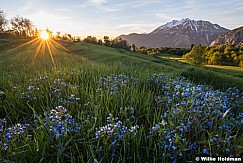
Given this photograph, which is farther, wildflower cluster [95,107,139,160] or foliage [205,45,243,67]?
foliage [205,45,243,67]

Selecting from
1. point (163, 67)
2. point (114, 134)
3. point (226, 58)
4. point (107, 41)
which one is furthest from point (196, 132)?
point (226, 58)

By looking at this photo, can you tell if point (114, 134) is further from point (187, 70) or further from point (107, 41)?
point (107, 41)

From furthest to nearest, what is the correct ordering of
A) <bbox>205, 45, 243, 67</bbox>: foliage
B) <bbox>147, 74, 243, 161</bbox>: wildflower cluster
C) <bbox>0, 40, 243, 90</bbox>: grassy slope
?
<bbox>205, 45, 243, 67</bbox>: foliage
<bbox>0, 40, 243, 90</bbox>: grassy slope
<bbox>147, 74, 243, 161</bbox>: wildflower cluster

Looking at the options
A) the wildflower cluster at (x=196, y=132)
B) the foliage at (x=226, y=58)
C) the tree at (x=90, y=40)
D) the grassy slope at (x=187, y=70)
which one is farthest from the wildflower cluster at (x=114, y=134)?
the foliage at (x=226, y=58)

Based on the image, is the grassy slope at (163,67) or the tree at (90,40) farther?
the tree at (90,40)

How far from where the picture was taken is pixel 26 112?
3.50 m

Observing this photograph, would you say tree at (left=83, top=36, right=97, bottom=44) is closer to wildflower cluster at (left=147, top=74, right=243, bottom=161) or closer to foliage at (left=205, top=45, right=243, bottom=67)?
foliage at (left=205, top=45, right=243, bottom=67)

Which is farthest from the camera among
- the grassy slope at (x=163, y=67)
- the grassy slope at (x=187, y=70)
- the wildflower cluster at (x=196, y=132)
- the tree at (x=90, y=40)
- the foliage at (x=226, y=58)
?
the foliage at (x=226, y=58)

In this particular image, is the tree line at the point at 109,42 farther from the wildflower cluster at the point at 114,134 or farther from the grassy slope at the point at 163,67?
the wildflower cluster at the point at 114,134

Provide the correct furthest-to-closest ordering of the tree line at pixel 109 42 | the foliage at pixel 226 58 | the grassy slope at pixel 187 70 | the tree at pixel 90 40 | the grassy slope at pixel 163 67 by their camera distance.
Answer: the foliage at pixel 226 58, the tree at pixel 90 40, the tree line at pixel 109 42, the grassy slope at pixel 163 67, the grassy slope at pixel 187 70

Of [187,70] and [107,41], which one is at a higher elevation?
[107,41]

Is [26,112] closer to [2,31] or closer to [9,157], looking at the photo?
[9,157]

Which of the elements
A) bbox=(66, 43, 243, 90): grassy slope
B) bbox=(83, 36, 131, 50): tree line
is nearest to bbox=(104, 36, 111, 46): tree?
bbox=(83, 36, 131, 50): tree line

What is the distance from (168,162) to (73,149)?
3.56 feet
